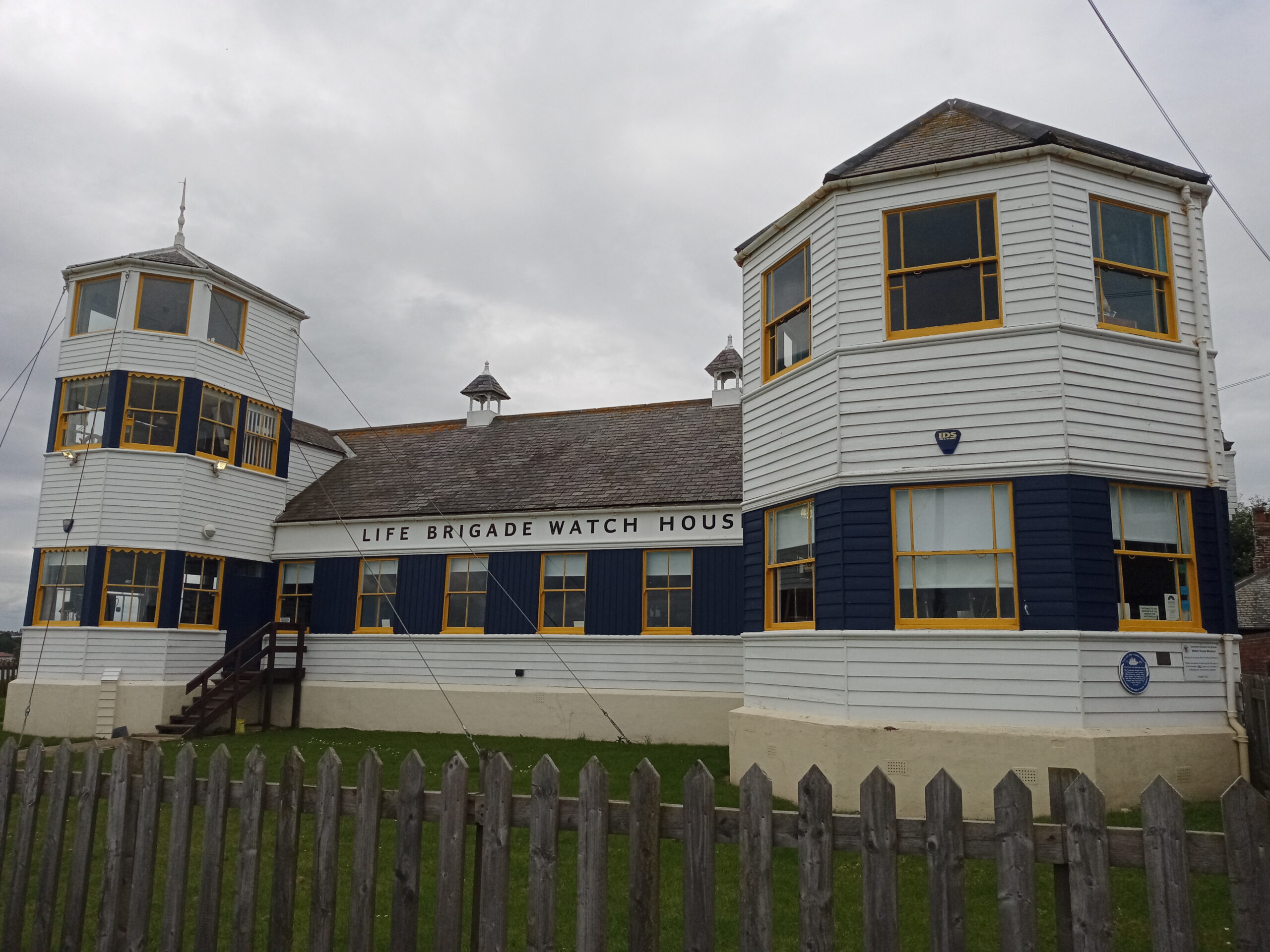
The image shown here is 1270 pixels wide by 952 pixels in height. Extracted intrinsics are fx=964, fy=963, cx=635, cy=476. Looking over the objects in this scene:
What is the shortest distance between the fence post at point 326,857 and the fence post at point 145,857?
1.09 meters

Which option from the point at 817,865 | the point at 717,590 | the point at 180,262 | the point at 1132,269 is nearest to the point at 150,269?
the point at 180,262

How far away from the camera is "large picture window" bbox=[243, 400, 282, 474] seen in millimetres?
22812

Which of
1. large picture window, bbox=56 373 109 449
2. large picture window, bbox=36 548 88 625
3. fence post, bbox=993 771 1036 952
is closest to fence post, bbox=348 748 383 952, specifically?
fence post, bbox=993 771 1036 952

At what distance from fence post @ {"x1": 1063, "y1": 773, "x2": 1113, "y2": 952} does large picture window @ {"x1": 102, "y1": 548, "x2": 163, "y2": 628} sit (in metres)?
20.3

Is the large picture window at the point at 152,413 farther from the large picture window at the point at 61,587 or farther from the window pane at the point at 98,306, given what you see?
the large picture window at the point at 61,587

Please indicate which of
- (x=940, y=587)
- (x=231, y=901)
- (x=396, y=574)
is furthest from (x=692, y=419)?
(x=231, y=901)

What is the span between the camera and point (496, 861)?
4.75m

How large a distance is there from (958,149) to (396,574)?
1479cm

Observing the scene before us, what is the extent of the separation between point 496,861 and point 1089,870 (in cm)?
269

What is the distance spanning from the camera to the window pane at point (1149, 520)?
11523 millimetres

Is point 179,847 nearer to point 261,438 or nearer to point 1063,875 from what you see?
point 1063,875

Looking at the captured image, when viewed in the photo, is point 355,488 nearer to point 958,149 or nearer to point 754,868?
point 958,149

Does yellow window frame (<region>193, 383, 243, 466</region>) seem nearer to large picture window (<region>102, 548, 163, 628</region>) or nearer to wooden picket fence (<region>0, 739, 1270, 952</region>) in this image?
large picture window (<region>102, 548, 163, 628</region>)

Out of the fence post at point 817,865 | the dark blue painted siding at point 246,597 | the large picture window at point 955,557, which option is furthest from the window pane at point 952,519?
the dark blue painted siding at point 246,597
